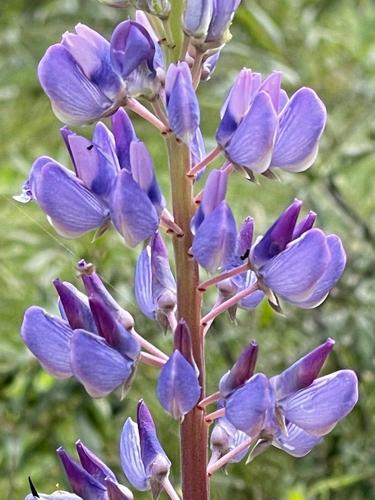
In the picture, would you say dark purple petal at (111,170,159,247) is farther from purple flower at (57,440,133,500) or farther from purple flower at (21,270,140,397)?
purple flower at (57,440,133,500)

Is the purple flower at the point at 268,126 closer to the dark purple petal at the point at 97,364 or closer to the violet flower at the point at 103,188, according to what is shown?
the violet flower at the point at 103,188

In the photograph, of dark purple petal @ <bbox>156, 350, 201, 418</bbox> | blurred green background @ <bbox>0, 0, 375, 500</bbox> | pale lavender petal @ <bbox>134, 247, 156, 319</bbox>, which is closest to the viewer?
dark purple petal @ <bbox>156, 350, 201, 418</bbox>

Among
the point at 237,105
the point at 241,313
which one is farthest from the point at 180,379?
the point at 241,313

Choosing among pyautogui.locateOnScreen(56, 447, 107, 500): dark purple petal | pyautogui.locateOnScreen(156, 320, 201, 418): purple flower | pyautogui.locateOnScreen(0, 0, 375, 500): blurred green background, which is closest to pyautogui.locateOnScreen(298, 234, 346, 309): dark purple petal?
pyautogui.locateOnScreen(156, 320, 201, 418): purple flower

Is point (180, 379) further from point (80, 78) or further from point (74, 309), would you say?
point (80, 78)

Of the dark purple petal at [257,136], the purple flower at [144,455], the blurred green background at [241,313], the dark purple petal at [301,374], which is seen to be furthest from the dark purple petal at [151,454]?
the blurred green background at [241,313]

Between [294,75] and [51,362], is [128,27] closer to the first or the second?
[51,362]

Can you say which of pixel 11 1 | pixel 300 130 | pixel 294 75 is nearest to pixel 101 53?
pixel 300 130
